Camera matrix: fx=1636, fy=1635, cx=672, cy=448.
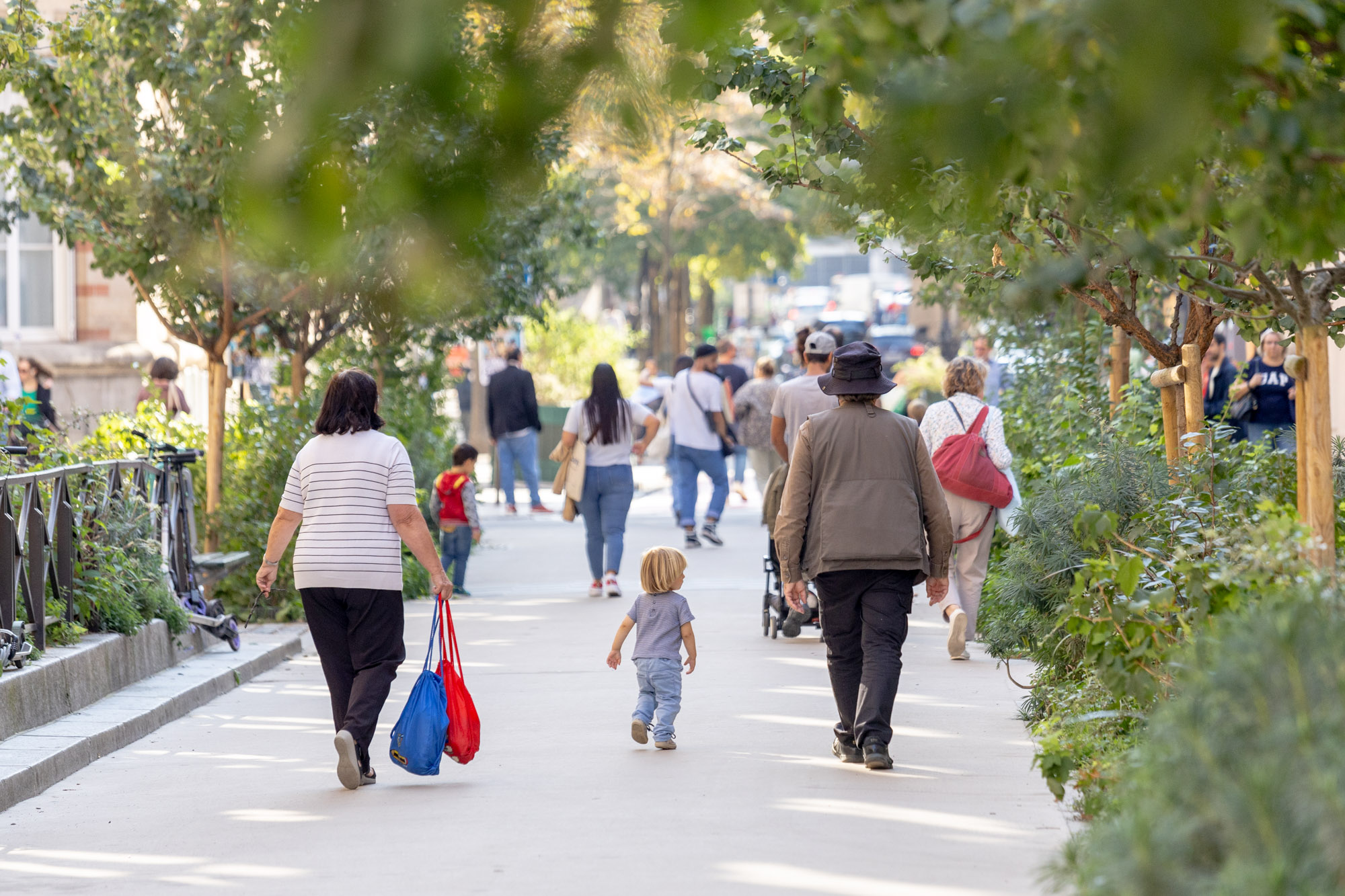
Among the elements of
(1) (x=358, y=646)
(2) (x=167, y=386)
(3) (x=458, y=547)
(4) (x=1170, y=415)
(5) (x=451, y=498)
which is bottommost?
(1) (x=358, y=646)

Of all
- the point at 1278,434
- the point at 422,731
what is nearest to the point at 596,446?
the point at 1278,434

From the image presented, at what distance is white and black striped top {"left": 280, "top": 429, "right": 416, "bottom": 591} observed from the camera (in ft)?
21.2

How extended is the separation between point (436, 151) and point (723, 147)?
4841 mm

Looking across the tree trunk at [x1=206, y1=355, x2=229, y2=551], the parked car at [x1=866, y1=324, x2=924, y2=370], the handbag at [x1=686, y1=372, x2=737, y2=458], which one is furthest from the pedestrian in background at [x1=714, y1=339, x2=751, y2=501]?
the parked car at [x1=866, y1=324, x2=924, y2=370]

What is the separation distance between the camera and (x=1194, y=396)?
23.3 feet

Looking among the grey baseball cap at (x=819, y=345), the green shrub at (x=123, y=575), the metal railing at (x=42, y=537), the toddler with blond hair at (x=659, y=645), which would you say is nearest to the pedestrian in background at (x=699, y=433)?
the grey baseball cap at (x=819, y=345)

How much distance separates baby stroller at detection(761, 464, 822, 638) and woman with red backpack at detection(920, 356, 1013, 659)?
0.90 m

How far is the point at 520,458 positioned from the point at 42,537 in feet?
39.1

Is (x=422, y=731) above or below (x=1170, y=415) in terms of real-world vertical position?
below

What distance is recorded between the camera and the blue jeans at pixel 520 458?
19594mm

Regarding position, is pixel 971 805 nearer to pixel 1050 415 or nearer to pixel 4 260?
pixel 1050 415

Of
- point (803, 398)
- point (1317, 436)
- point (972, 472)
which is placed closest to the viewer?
point (1317, 436)

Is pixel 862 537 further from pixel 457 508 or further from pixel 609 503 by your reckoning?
pixel 457 508

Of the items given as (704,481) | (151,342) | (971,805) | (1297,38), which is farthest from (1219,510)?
(704,481)
